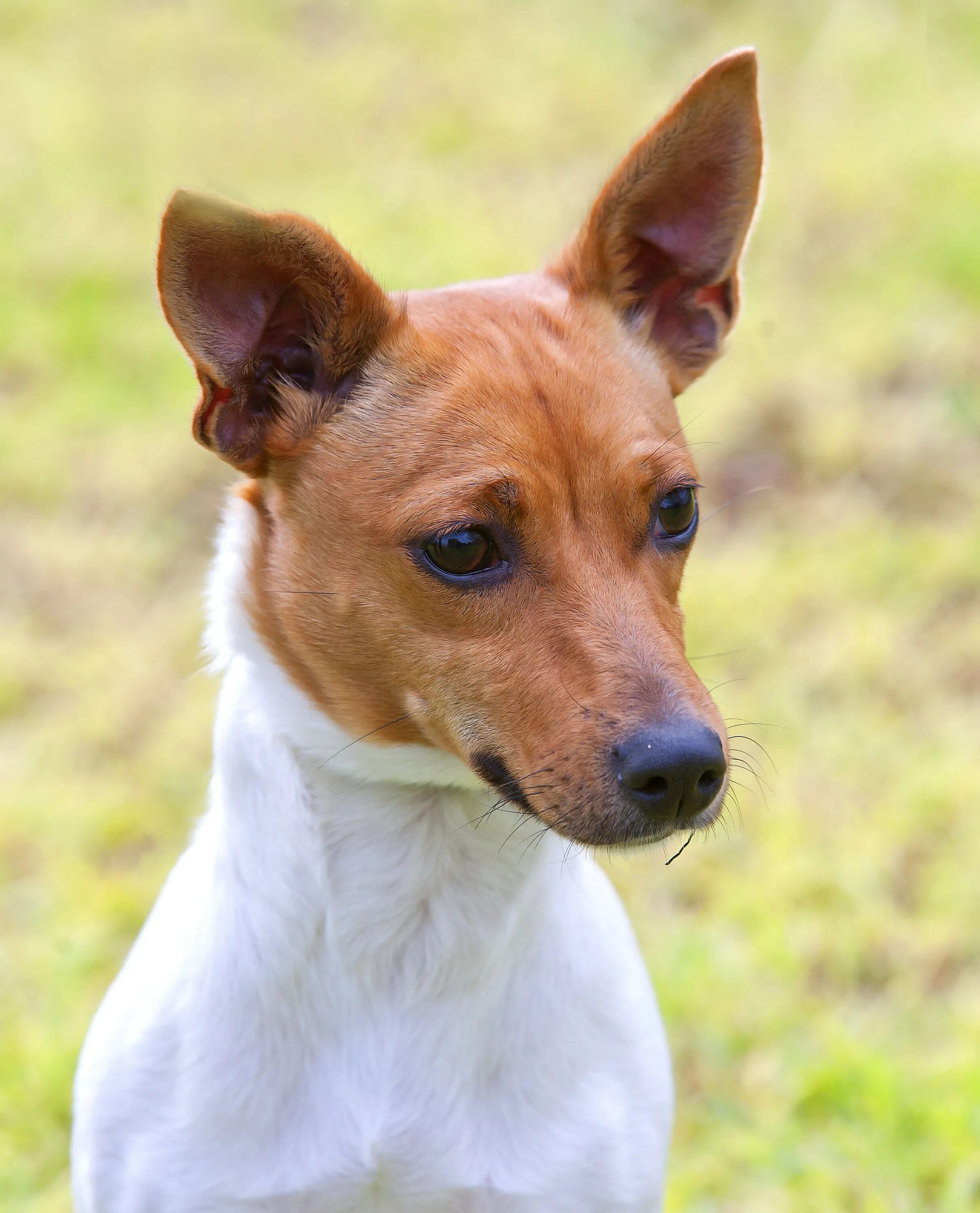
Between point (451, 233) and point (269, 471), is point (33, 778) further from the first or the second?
point (451, 233)

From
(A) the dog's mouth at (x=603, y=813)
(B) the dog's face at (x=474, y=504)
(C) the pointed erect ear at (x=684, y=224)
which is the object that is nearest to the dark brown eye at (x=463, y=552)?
(B) the dog's face at (x=474, y=504)

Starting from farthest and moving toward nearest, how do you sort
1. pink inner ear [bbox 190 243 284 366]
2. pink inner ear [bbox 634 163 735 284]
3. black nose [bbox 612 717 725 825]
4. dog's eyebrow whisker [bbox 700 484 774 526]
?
1. dog's eyebrow whisker [bbox 700 484 774 526]
2. pink inner ear [bbox 634 163 735 284]
3. pink inner ear [bbox 190 243 284 366]
4. black nose [bbox 612 717 725 825]

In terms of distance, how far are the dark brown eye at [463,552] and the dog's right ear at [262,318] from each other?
419 mm

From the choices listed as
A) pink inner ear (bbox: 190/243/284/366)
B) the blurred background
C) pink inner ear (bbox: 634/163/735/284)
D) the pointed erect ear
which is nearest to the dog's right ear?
pink inner ear (bbox: 190/243/284/366)

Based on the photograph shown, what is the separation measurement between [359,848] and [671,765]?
758 millimetres

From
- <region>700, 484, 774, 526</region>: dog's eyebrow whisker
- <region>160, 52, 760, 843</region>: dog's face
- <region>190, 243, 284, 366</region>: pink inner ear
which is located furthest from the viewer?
<region>700, 484, 774, 526</region>: dog's eyebrow whisker

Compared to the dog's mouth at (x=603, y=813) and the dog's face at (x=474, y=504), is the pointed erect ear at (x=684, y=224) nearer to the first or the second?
the dog's face at (x=474, y=504)

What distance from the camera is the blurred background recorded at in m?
4.41

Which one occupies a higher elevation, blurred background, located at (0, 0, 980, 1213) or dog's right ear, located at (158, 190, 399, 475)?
dog's right ear, located at (158, 190, 399, 475)

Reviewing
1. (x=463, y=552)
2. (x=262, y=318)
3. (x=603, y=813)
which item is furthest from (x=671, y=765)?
(x=262, y=318)

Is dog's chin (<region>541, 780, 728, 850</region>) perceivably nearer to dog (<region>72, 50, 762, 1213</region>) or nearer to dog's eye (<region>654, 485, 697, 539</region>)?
dog (<region>72, 50, 762, 1213</region>)

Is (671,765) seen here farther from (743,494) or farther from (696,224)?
(743,494)

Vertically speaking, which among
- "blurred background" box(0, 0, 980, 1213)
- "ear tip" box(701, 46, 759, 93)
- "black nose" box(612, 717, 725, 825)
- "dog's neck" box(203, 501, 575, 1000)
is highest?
"ear tip" box(701, 46, 759, 93)

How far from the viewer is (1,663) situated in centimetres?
624
